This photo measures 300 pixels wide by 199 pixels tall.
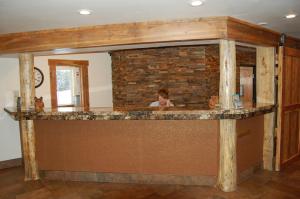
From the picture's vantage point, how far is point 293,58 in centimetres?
427

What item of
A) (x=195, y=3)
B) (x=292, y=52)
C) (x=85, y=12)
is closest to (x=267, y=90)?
(x=292, y=52)

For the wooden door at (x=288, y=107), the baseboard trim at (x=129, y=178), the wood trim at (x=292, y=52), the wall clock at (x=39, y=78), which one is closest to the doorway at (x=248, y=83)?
the wooden door at (x=288, y=107)

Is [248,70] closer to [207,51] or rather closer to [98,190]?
[207,51]

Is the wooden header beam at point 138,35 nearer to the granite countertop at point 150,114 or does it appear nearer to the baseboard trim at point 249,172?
the granite countertop at point 150,114

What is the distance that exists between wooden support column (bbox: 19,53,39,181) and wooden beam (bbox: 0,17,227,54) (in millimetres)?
229

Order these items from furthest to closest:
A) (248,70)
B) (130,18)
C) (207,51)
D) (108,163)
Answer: (248,70) < (207,51) < (108,163) < (130,18)

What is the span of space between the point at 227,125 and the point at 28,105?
303 centimetres

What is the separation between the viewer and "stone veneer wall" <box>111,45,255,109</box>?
569cm

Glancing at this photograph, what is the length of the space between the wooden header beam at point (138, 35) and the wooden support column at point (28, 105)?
22 cm

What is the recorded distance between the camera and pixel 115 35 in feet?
11.2

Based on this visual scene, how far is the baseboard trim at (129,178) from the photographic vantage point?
359 centimetres

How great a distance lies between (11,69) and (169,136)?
3.44m

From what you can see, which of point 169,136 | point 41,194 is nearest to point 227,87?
point 169,136

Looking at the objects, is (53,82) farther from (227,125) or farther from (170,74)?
(227,125)
